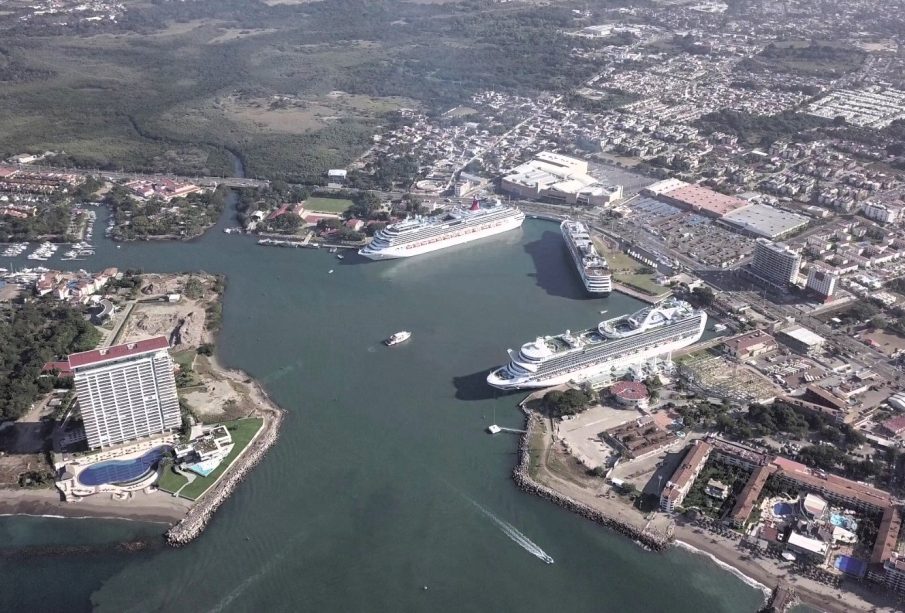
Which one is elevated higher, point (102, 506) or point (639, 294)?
point (639, 294)

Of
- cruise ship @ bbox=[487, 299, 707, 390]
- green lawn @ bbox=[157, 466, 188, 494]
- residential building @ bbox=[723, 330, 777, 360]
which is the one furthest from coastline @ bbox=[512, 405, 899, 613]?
residential building @ bbox=[723, 330, 777, 360]

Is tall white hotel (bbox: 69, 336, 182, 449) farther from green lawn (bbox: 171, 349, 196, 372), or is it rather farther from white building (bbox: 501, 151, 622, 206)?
white building (bbox: 501, 151, 622, 206)

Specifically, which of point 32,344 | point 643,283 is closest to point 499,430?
point 643,283

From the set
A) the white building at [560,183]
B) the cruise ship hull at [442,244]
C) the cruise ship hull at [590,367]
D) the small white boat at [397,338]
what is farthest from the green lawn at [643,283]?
the small white boat at [397,338]

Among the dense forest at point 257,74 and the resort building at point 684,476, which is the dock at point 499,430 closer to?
the resort building at point 684,476

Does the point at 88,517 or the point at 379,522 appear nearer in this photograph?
the point at 379,522

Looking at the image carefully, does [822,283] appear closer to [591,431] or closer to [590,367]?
[590,367]

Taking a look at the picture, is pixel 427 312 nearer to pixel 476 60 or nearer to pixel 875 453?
pixel 875 453
